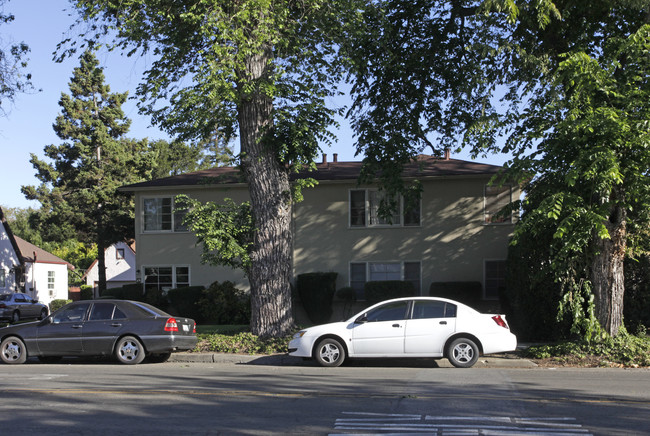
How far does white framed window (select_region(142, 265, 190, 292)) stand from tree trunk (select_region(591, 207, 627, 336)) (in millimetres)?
16321

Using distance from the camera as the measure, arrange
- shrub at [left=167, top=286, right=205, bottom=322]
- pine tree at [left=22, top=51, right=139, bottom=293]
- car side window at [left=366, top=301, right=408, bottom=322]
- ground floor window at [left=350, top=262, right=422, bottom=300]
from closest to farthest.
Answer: car side window at [left=366, top=301, right=408, bottom=322] < ground floor window at [left=350, top=262, right=422, bottom=300] < shrub at [left=167, top=286, right=205, bottom=322] < pine tree at [left=22, top=51, right=139, bottom=293]

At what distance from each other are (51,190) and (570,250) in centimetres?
3247

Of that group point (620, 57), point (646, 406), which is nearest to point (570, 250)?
point (620, 57)

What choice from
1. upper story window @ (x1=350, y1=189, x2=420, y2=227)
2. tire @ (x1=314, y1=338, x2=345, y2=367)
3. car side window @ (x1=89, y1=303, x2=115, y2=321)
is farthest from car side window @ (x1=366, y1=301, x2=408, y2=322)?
upper story window @ (x1=350, y1=189, x2=420, y2=227)

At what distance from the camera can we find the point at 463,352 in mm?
12695

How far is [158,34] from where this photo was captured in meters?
15.9

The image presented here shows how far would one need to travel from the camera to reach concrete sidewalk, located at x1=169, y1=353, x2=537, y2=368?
13508mm

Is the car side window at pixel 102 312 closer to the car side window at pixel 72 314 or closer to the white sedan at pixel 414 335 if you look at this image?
the car side window at pixel 72 314

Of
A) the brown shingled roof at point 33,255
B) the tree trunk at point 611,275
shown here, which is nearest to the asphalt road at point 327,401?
the tree trunk at point 611,275

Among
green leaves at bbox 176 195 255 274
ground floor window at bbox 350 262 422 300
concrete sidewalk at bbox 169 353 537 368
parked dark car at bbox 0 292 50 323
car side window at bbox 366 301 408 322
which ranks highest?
green leaves at bbox 176 195 255 274

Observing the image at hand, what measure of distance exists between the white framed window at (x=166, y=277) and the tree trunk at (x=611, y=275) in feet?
53.5

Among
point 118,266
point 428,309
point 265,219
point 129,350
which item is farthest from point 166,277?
point 118,266

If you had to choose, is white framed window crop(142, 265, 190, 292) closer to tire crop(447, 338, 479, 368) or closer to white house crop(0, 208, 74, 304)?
tire crop(447, 338, 479, 368)

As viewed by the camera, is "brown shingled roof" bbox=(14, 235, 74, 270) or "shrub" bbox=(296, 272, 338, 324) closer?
"shrub" bbox=(296, 272, 338, 324)
